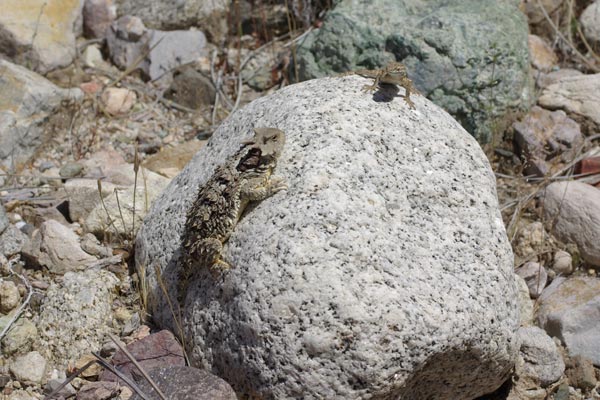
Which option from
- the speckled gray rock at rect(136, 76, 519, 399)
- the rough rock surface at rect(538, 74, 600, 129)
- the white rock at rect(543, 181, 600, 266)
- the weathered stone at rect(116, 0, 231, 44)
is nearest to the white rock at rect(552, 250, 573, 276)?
the white rock at rect(543, 181, 600, 266)

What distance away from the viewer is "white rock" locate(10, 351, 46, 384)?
12.8ft

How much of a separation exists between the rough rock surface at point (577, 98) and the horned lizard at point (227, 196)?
3226 millimetres

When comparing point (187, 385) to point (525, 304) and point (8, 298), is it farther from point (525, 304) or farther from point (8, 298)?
point (525, 304)

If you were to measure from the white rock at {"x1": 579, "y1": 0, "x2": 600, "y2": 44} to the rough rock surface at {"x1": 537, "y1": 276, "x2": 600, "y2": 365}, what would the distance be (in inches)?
121

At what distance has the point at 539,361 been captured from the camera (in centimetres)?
415

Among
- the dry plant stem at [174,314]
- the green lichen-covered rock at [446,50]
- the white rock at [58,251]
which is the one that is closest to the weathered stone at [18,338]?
the white rock at [58,251]

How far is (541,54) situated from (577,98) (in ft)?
2.77

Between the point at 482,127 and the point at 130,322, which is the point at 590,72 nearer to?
the point at 482,127

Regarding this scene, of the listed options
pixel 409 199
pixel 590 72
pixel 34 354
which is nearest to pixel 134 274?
pixel 34 354

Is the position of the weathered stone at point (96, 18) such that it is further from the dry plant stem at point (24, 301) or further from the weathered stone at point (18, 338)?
the weathered stone at point (18, 338)

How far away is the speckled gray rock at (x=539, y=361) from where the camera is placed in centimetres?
414

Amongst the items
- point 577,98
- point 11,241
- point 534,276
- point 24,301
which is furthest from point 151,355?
point 577,98

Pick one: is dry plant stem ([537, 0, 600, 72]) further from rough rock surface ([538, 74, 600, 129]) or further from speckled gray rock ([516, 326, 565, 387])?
speckled gray rock ([516, 326, 565, 387])

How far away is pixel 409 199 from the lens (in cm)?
370
